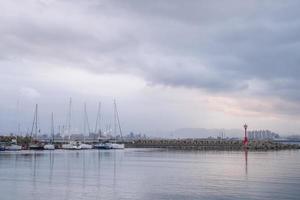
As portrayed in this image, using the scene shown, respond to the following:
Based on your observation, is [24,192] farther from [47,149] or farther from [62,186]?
[47,149]

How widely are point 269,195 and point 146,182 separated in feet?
45.8

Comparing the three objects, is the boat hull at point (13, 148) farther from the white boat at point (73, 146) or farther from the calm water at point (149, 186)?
the calm water at point (149, 186)

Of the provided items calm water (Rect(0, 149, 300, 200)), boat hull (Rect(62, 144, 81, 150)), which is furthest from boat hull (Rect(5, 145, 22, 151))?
calm water (Rect(0, 149, 300, 200))

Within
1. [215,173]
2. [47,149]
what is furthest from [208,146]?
[215,173]

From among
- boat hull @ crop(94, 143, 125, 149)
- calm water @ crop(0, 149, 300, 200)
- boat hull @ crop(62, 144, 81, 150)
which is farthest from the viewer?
boat hull @ crop(94, 143, 125, 149)

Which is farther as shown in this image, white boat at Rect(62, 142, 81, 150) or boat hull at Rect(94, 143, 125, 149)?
boat hull at Rect(94, 143, 125, 149)

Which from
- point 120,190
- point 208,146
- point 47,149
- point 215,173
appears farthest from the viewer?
point 208,146

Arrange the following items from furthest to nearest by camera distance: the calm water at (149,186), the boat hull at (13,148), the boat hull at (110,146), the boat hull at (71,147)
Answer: the boat hull at (110,146), the boat hull at (71,147), the boat hull at (13,148), the calm water at (149,186)

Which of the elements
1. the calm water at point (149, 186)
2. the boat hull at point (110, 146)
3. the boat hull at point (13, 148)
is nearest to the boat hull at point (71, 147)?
the boat hull at point (110, 146)

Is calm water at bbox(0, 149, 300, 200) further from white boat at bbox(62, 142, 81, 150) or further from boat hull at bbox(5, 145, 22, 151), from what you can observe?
white boat at bbox(62, 142, 81, 150)

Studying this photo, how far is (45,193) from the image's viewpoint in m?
39.1

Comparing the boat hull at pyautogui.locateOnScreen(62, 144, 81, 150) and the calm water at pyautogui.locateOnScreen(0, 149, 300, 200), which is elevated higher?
the boat hull at pyautogui.locateOnScreen(62, 144, 81, 150)

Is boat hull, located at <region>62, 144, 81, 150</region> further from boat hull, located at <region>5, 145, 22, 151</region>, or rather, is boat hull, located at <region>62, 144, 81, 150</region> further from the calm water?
the calm water

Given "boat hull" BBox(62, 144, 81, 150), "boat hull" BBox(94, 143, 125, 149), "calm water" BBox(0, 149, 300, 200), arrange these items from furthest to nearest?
"boat hull" BBox(94, 143, 125, 149) < "boat hull" BBox(62, 144, 81, 150) < "calm water" BBox(0, 149, 300, 200)
